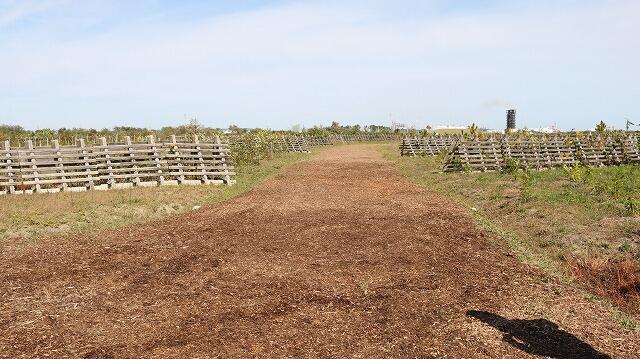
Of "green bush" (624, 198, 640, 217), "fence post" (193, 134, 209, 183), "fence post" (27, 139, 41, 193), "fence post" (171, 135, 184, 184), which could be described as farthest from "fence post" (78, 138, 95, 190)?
"green bush" (624, 198, 640, 217)

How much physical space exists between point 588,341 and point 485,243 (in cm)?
452

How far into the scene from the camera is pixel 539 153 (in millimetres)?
25734

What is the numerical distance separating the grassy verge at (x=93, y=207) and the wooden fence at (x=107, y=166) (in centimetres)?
106

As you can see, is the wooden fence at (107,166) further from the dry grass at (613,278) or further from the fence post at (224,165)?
the dry grass at (613,278)

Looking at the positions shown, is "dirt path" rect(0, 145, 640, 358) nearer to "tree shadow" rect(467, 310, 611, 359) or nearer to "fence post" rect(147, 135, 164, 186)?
"tree shadow" rect(467, 310, 611, 359)

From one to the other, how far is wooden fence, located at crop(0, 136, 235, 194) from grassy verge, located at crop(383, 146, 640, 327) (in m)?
10.4

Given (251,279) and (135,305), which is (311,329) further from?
(135,305)

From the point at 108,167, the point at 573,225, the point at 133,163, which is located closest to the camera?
the point at 573,225

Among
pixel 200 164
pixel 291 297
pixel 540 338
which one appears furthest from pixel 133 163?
pixel 540 338

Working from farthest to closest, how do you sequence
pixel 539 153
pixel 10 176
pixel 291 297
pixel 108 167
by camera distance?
pixel 539 153 → pixel 108 167 → pixel 10 176 → pixel 291 297

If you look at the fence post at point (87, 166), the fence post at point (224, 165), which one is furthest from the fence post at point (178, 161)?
the fence post at point (87, 166)

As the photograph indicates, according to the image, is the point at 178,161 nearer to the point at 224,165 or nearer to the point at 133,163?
the point at 133,163

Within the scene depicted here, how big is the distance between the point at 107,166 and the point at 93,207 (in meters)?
4.74

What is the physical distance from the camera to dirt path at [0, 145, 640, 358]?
5.28 m
